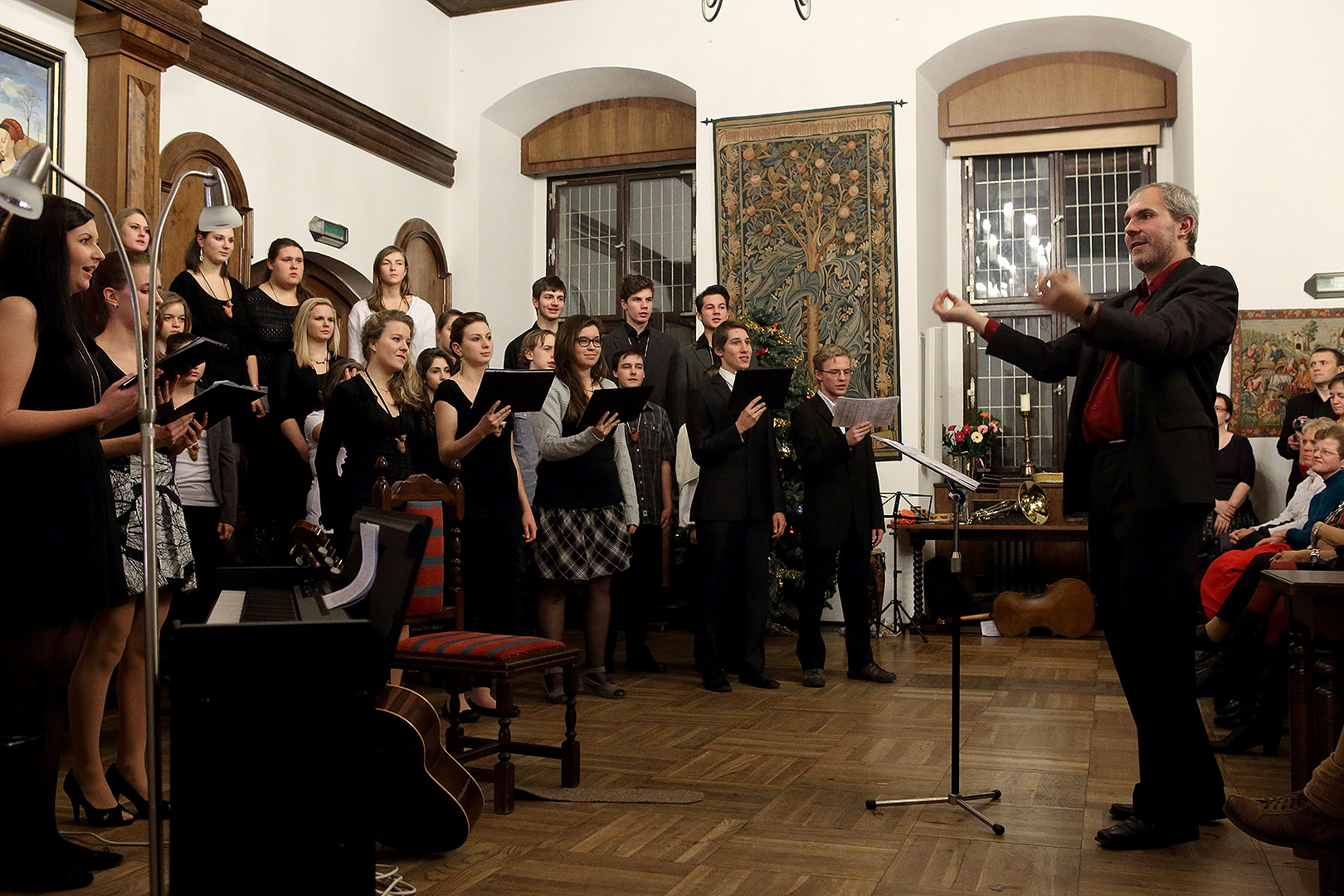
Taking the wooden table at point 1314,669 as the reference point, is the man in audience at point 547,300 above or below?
above

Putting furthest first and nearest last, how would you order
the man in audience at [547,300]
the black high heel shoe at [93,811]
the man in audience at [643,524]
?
the man in audience at [547,300], the man in audience at [643,524], the black high heel shoe at [93,811]

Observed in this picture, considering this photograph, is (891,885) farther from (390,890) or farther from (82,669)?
(82,669)

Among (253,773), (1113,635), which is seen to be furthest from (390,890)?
(1113,635)

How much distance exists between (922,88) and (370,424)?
533 centimetres

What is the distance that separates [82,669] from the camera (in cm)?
299

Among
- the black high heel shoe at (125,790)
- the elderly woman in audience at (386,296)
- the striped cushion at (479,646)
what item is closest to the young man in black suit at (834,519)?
the elderly woman in audience at (386,296)

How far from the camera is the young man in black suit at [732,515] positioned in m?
5.30

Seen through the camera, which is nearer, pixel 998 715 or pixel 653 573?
pixel 998 715

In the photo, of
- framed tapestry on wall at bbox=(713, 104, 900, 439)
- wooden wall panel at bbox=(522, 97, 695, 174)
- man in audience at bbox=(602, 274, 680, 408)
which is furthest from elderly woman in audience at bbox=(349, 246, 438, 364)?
wooden wall panel at bbox=(522, 97, 695, 174)

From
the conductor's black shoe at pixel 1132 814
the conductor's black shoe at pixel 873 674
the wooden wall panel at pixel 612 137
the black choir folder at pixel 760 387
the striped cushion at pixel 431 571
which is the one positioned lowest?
the conductor's black shoe at pixel 873 674

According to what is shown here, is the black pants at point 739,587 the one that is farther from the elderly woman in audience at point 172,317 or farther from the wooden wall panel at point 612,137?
the wooden wall panel at point 612,137

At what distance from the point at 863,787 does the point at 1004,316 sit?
5.88 meters

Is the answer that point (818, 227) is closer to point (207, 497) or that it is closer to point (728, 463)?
point (728, 463)

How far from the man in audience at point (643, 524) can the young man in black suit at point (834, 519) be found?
0.77 metres
